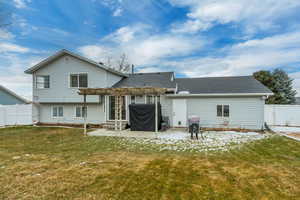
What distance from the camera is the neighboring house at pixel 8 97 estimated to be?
17.3 meters

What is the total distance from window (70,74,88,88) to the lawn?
636 centimetres

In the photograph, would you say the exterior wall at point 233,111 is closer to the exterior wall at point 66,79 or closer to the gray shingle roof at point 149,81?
the gray shingle roof at point 149,81

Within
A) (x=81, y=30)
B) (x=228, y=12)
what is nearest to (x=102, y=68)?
(x=81, y=30)

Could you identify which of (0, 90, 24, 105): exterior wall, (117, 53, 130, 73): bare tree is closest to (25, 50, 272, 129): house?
(0, 90, 24, 105): exterior wall

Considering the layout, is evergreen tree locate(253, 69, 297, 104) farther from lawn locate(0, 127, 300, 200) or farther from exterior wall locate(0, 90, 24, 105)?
exterior wall locate(0, 90, 24, 105)

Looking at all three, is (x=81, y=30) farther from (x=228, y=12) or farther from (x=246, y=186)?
(x=246, y=186)

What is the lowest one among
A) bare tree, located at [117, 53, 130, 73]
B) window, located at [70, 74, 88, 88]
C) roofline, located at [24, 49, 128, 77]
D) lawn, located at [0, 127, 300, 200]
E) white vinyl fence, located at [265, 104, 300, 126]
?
lawn, located at [0, 127, 300, 200]

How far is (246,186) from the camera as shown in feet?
Result: 10.5

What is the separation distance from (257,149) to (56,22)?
15572 mm

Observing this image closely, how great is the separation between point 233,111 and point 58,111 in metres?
13.2

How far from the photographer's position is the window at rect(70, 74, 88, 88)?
11.4m

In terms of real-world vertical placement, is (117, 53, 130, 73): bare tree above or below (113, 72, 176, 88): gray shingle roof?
above

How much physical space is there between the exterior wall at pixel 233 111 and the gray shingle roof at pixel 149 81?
7.86ft

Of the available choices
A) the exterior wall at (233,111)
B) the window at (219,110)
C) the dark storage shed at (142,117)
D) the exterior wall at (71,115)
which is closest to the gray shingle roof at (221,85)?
the exterior wall at (233,111)
